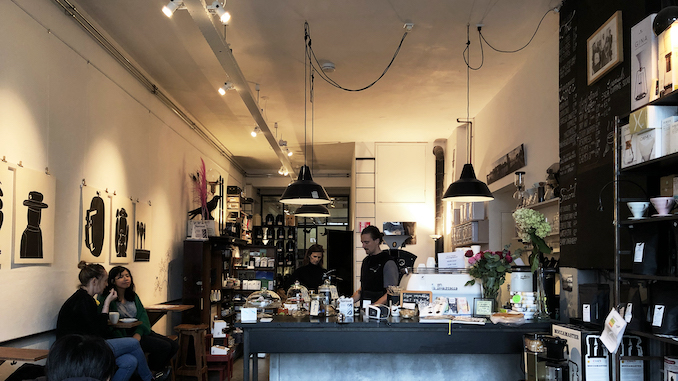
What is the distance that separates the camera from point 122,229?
6.06 m

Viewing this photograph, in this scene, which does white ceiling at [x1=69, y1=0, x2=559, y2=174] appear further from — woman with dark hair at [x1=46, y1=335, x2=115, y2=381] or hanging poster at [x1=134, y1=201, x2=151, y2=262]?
woman with dark hair at [x1=46, y1=335, x2=115, y2=381]

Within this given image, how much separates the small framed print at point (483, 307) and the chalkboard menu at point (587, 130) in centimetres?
70

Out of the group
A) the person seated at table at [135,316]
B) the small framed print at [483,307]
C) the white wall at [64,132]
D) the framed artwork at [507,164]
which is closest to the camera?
the white wall at [64,132]

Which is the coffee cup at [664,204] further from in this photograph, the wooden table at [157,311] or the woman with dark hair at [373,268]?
the wooden table at [157,311]

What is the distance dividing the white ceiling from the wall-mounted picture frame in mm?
903

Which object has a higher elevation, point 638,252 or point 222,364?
point 638,252

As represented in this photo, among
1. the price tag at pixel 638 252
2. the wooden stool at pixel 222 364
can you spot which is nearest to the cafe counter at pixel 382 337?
the price tag at pixel 638 252

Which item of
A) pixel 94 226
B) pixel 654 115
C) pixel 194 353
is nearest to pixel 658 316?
pixel 654 115

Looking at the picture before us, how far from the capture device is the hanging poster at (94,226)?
5172mm

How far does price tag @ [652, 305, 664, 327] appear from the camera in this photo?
2941 mm

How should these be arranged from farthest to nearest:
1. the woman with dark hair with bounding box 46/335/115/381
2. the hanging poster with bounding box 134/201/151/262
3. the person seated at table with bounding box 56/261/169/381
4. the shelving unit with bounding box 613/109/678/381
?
the hanging poster with bounding box 134/201/151/262 → the person seated at table with bounding box 56/261/169/381 → the shelving unit with bounding box 613/109/678/381 → the woman with dark hair with bounding box 46/335/115/381

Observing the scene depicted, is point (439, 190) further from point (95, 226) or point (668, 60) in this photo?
point (668, 60)

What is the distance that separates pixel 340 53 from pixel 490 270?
302cm

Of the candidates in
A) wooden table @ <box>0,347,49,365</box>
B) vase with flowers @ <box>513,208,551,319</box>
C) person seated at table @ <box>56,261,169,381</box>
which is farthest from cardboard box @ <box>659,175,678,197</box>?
person seated at table @ <box>56,261,169,381</box>
